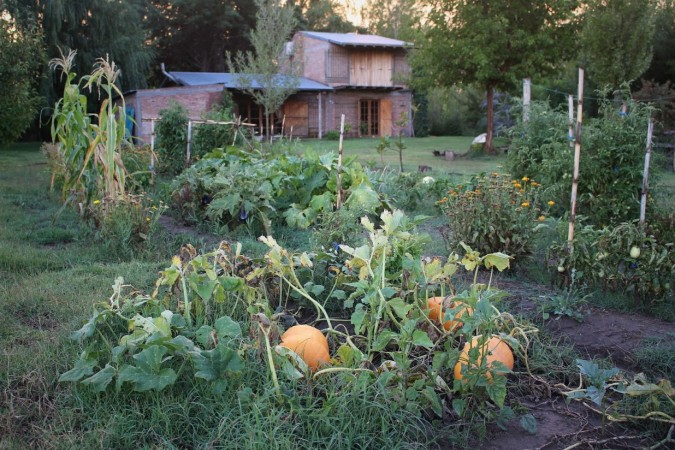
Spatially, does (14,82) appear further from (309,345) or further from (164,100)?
(309,345)

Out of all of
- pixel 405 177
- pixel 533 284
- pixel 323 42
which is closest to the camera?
pixel 533 284

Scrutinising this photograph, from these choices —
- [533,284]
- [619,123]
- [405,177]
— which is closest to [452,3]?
[405,177]

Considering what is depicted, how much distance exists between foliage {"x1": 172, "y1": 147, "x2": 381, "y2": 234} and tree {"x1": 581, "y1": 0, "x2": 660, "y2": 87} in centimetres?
1081

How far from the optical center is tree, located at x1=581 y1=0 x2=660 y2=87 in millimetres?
14539

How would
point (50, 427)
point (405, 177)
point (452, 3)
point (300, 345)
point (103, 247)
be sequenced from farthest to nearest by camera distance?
point (452, 3) → point (405, 177) → point (103, 247) → point (300, 345) → point (50, 427)

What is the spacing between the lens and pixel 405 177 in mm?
7961

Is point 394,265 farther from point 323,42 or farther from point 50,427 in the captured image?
point 323,42

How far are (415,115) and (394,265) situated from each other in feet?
93.1

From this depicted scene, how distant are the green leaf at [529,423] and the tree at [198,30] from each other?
35781mm

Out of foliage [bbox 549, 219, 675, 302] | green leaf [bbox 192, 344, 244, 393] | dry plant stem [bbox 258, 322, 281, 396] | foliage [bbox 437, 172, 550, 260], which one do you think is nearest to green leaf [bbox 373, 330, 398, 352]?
dry plant stem [bbox 258, 322, 281, 396]

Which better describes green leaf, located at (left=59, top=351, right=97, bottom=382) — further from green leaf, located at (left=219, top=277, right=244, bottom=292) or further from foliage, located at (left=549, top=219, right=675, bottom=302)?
foliage, located at (left=549, top=219, right=675, bottom=302)

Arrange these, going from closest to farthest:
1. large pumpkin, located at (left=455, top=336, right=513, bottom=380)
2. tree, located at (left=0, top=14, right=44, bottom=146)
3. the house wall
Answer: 1. large pumpkin, located at (left=455, top=336, right=513, bottom=380)
2. tree, located at (left=0, top=14, right=44, bottom=146)
3. the house wall

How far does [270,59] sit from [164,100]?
4417mm

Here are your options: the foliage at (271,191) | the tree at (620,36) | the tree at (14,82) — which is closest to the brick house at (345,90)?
the tree at (620,36)
